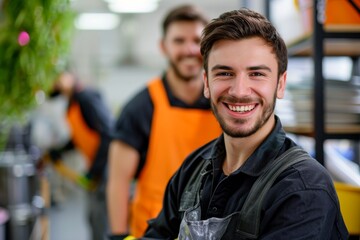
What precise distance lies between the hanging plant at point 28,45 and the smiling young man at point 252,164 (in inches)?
60.5

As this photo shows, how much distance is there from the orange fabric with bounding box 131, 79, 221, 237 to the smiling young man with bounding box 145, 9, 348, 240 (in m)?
0.92

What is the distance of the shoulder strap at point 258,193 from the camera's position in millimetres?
1092

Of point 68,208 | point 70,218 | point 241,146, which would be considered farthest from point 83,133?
point 241,146

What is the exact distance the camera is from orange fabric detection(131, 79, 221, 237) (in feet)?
7.43

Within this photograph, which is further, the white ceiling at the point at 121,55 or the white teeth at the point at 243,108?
the white ceiling at the point at 121,55

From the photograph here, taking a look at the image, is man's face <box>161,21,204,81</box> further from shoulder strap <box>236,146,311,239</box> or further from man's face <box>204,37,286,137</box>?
shoulder strap <box>236,146,311,239</box>

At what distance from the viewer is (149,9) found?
27.9ft

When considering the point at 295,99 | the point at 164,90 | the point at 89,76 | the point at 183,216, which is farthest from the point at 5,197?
the point at 89,76

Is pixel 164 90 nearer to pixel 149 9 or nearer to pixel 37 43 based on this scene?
pixel 37 43

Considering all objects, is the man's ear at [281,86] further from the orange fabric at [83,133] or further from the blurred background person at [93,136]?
the orange fabric at [83,133]

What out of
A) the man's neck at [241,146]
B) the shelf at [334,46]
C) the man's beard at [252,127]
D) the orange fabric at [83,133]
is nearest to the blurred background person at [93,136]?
the orange fabric at [83,133]

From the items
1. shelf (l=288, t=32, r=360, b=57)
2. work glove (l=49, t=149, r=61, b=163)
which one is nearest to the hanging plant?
shelf (l=288, t=32, r=360, b=57)

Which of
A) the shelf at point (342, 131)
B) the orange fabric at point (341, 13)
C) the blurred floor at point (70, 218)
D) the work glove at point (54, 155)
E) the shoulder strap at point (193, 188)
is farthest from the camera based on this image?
the work glove at point (54, 155)

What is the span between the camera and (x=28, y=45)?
2611 millimetres
